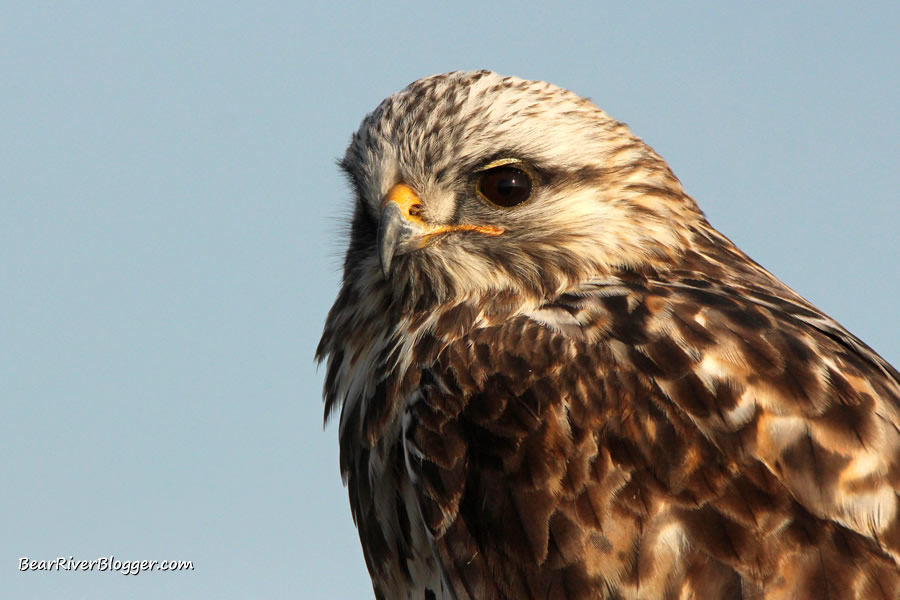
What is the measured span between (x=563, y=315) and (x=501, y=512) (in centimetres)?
83

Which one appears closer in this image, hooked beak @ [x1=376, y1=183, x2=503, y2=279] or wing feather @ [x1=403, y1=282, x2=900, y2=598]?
wing feather @ [x1=403, y1=282, x2=900, y2=598]

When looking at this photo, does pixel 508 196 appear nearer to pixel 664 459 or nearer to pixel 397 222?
pixel 397 222

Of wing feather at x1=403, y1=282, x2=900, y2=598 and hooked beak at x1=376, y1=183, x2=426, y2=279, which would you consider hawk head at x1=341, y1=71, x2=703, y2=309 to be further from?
wing feather at x1=403, y1=282, x2=900, y2=598

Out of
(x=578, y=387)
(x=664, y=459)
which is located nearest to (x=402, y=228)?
(x=578, y=387)

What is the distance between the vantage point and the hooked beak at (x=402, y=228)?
5.88 meters

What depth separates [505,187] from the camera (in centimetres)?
603

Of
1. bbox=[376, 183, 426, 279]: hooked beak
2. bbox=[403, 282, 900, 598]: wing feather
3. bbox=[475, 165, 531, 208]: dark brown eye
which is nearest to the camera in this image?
bbox=[403, 282, 900, 598]: wing feather

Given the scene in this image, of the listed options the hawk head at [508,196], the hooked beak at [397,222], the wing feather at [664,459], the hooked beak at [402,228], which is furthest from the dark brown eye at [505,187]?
the wing feather at [664,459]

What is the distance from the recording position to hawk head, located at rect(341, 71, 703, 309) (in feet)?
19.4

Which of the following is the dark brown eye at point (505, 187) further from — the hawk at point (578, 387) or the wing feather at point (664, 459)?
the wing feather at point (664, 459)

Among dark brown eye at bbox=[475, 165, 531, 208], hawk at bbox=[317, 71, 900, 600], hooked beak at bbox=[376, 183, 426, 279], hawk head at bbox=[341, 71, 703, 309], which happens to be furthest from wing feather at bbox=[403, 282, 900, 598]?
dark brown eye at bbox=[475, 165, 531, 208]

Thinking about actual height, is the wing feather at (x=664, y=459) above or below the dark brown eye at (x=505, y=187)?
below

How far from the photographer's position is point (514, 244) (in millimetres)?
5934

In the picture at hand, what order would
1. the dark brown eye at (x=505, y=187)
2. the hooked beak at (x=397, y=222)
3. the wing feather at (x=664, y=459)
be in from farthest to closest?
the dark brown eye at (x=505, y=187) < the hooked beak at (x=397, y=222) < the wing feather at (x=664, y=459)
